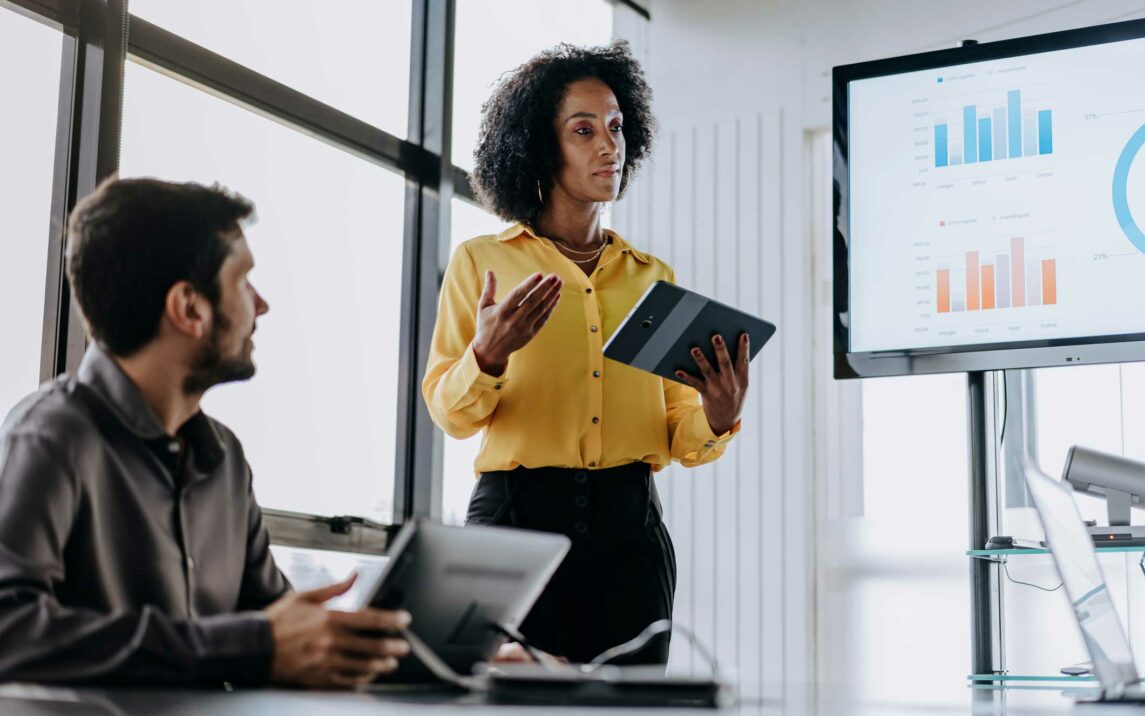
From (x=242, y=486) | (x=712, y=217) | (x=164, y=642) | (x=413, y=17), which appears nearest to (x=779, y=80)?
(x=712, y=217)

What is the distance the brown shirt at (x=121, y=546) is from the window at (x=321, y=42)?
1.81 meters

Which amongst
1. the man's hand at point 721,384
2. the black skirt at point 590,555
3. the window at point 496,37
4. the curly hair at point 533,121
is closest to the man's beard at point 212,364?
the black skirt at point 590,555

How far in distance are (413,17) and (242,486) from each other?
8.43 feet

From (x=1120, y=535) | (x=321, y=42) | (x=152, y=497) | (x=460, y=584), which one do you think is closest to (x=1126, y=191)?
(x=1120, y=535)

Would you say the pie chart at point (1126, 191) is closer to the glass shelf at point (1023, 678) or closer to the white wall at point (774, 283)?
the glass shelf at point (1023, 678)

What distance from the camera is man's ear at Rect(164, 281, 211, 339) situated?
132 cm

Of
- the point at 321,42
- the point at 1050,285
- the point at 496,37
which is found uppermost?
the point at 496,37

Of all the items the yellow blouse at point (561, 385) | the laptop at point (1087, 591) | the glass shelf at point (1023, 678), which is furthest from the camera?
the glass shelf at point (1023, 678)

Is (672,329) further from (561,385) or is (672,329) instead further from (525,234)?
(525,234)

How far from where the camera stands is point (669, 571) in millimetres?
2082

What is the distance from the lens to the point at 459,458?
3.76m

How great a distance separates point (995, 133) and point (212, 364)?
1.80 metres

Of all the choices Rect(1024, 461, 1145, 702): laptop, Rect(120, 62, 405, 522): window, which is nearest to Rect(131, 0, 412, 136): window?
Rect(120, 62, 405, 522): window

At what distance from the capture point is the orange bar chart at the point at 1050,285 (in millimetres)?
2494
